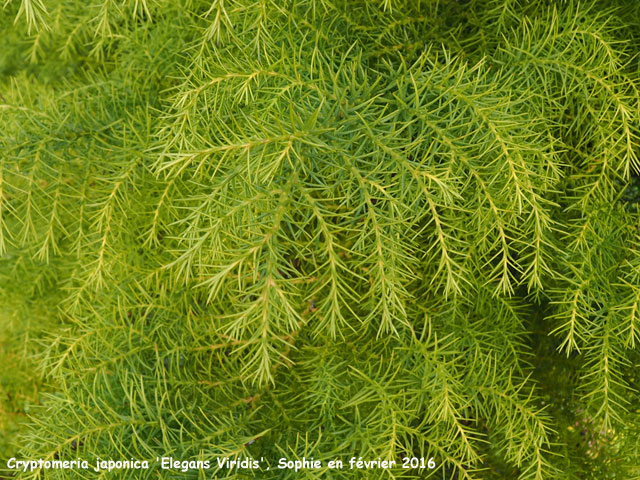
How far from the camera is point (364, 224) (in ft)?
1.98

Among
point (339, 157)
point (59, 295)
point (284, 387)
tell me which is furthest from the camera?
point (59, 295)

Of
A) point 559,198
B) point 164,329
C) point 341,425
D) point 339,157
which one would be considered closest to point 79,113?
point 164,329

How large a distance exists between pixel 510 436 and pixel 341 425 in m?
0.22

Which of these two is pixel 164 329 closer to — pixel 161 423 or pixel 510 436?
pixel 161 423

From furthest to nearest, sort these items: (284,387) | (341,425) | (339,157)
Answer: (284,387)
(341,425)
(339,157)

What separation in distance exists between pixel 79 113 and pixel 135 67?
0.13 meters

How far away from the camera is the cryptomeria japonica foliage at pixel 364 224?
646mm

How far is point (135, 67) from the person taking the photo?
92 centimetres

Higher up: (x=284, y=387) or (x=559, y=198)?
(x=559, y=198)

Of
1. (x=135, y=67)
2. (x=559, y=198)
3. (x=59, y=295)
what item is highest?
(x=135, y=67)

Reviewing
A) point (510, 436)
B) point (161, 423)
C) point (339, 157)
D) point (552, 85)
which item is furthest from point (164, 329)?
point (552, 85)

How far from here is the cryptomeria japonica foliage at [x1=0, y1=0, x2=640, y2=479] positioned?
0.65 m

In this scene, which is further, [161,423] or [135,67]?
[135,67]

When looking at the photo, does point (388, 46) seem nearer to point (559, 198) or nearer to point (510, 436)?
point (559, 198)
